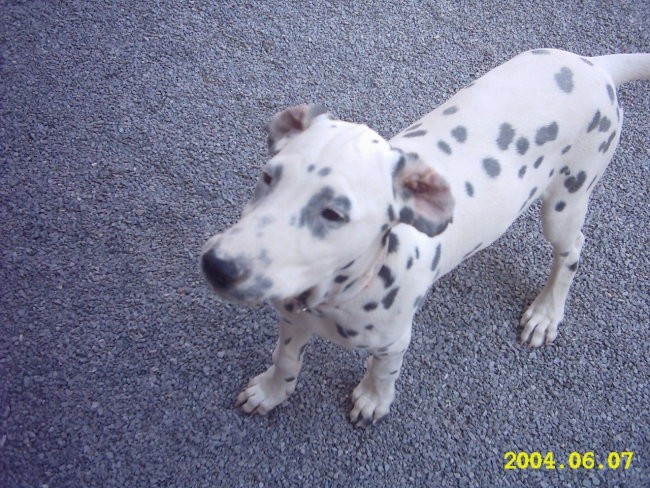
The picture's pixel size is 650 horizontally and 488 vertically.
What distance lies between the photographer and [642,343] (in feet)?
8.96

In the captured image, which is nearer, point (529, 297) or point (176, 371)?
point (176, 371)

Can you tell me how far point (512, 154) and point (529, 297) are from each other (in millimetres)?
1040

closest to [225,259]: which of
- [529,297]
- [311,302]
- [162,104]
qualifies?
[311,302]

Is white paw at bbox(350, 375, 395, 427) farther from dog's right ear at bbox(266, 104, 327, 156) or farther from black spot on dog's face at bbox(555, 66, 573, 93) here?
black spot on dog's face at bbox(555, 66, 573, 93)

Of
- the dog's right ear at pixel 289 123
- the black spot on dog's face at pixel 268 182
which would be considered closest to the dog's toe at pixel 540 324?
the dog's right ear at pixel 289 123

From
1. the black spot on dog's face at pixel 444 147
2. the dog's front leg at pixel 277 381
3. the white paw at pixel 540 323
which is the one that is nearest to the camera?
the black spot on dog's face at pixel 444 147

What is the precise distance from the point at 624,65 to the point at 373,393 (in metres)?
1.51

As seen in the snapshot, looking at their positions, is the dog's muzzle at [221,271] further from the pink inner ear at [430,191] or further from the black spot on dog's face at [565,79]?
the black spot on dog's face at [565,79]

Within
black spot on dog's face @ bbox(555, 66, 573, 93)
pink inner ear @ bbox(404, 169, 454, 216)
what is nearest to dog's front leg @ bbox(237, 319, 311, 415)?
pink inner ear @ bbox(404, 169, 454, 216)

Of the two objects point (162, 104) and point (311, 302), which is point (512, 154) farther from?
point (162, 104)
